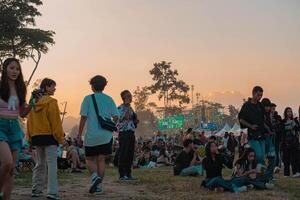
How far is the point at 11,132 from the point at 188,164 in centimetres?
746

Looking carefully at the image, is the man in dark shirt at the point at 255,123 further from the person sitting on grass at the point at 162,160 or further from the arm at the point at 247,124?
the person sitting on grass at the point at 162,160

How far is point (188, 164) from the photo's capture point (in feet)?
38.6

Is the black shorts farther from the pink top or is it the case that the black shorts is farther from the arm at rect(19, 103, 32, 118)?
the pink top

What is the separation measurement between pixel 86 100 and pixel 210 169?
A: 2.43 m

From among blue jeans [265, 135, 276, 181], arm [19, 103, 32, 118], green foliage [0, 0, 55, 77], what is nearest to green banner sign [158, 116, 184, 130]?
green foliage [0, 0, 55, 77]

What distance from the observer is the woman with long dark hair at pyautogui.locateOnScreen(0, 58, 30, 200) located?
179 inches

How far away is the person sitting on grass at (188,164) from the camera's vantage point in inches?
448

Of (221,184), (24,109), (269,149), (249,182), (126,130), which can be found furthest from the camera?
(126,130)

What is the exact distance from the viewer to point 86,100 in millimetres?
7109

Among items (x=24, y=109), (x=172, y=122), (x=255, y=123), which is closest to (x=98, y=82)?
(x=24, y=109)

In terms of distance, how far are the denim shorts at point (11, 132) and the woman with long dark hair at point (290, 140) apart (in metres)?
7.99

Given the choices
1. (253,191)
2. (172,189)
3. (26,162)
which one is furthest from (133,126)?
(26,162)

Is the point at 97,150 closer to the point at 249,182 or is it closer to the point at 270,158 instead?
the point at 249,182

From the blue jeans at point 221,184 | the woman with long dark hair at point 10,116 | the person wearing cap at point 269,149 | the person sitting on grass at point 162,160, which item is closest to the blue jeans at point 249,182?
the blue jeans at point 221,184
